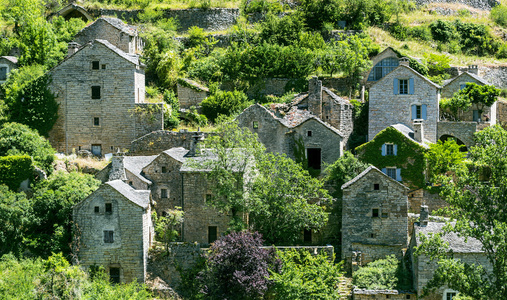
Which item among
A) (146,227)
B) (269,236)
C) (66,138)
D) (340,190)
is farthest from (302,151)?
(66,138)

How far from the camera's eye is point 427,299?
40.4 meters

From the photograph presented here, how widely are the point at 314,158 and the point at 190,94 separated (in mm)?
11409

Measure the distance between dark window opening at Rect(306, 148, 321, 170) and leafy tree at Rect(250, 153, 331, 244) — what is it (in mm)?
4606

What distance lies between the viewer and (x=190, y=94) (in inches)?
2272

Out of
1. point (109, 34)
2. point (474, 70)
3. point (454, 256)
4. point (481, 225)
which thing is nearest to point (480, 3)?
point (474, 70)

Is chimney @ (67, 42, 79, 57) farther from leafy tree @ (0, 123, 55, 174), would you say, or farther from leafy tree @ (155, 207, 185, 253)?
leafy tree @ (155, 207, 185, 253)

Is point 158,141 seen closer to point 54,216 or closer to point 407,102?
point 54,216

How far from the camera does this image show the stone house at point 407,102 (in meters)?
53.2

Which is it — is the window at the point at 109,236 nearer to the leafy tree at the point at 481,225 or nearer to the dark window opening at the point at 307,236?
the dark window opening at the point at 307,236

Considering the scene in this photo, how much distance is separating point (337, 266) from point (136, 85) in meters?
19.0

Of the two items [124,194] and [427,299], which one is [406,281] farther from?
[124,194]

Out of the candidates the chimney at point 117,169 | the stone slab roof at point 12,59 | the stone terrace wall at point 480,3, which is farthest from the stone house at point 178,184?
the stone terrace wall at point 480,3

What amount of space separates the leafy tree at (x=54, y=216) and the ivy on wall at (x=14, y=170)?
229 cm

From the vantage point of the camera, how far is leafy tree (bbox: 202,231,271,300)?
135 ft
